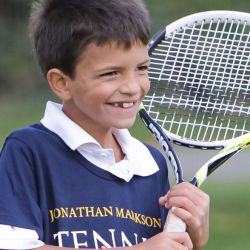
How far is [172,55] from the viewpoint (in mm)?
4227

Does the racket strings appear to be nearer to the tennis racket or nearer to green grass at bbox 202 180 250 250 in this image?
the tennis racket

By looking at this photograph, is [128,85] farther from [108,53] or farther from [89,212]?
[89,212]

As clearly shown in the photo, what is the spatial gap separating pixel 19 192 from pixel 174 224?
0.46 m

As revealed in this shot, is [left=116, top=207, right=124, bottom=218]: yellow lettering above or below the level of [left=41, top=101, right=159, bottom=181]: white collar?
below

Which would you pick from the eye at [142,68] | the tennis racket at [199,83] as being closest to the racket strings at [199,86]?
the tennis racket at [199,83]

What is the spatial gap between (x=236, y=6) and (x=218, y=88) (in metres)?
9.41

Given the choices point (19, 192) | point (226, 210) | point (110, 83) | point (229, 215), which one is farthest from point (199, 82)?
point (226, 210)

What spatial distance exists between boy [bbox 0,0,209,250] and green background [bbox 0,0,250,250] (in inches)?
193

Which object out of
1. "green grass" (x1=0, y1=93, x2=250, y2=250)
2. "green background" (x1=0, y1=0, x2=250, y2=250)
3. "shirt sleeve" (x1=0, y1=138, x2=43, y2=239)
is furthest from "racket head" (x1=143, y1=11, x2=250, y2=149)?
"green background" (x1=0, y1=0, x2=250, y2=250)

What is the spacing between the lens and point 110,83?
3482 mm

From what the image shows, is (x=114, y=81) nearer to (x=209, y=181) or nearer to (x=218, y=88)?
(x=218, y=88)

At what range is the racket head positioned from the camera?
4.16 metres

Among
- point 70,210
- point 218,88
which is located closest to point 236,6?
point 218,88

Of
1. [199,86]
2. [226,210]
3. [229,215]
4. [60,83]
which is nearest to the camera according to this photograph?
[60,83]
